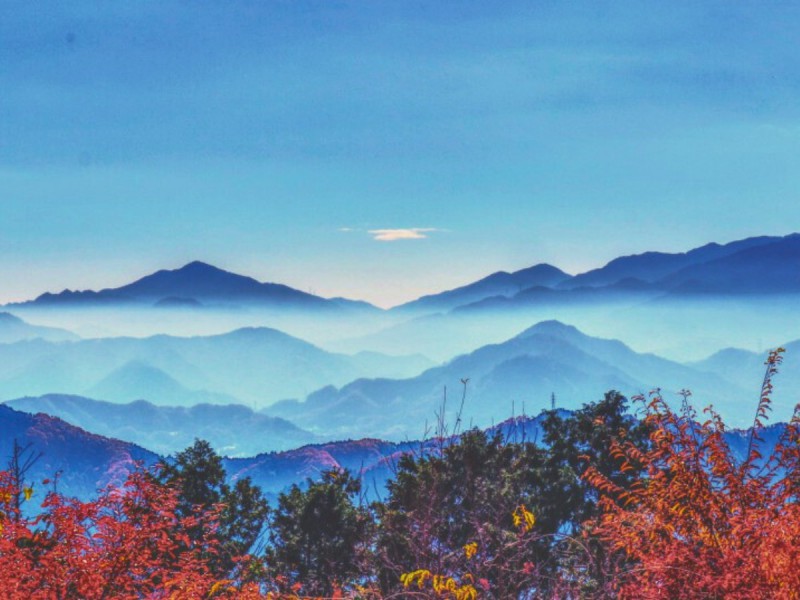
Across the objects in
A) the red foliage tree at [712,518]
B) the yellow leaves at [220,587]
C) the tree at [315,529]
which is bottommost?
the tree at [315,529]

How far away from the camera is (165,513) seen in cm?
1198

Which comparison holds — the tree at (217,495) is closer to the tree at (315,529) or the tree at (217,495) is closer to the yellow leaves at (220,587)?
the tree at (315,529)

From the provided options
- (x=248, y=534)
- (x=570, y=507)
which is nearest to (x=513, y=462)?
(x=570, y=507)

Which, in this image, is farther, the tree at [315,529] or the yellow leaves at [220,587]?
the tree at [315,529]

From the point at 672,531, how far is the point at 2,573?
7.79 m

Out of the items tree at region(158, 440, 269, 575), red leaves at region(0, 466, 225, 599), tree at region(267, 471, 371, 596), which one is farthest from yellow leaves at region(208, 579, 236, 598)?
tree at region(158, 440, 269, 575)

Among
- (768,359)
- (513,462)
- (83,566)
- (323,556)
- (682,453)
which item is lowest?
(323,556)

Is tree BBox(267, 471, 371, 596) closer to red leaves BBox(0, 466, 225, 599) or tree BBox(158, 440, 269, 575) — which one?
tree BBox(158, 440, 269, 575)

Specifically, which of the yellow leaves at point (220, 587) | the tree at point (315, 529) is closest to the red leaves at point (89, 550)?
the yellow leaves at point (220, 587)

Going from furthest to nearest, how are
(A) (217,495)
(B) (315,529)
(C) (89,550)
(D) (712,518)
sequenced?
(A) (217,495)
(B) (315,529)
(C) (89,550)
(D) (712,518)

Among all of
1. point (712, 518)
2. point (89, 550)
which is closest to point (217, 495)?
point (89, 550)

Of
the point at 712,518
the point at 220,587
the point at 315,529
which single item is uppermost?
the point at 712,518

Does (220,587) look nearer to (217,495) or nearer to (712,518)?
(712,518)

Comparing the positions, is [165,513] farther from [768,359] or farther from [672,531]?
[768,359]
